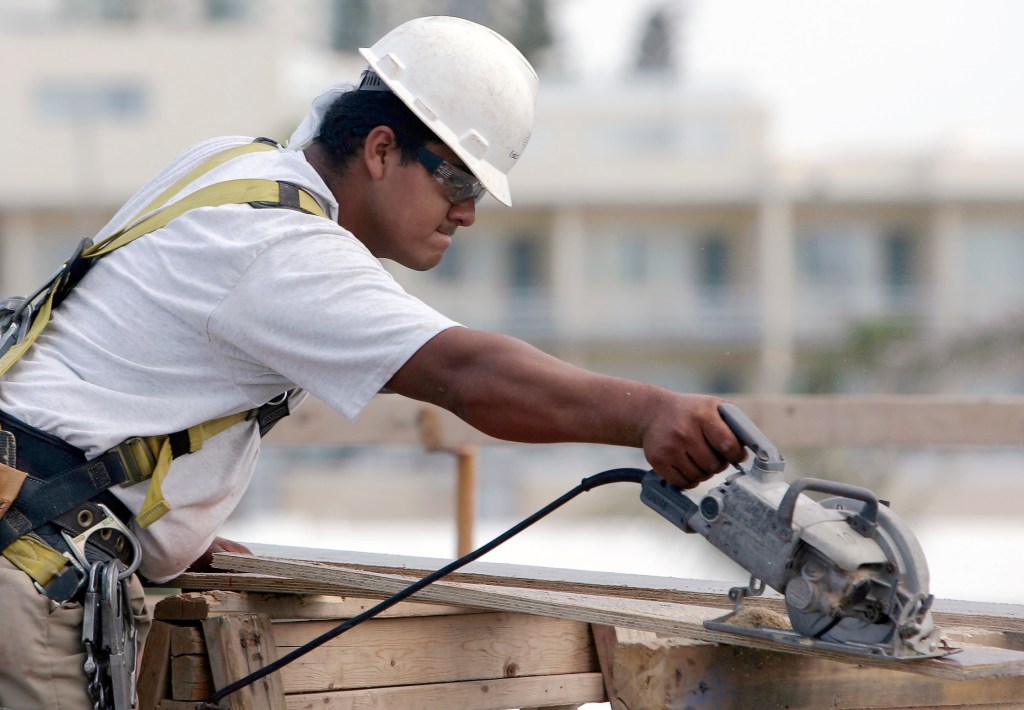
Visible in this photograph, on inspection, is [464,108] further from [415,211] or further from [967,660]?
[967,660]

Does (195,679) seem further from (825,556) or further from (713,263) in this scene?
(713,263)

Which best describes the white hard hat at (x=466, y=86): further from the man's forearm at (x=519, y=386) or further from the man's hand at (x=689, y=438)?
the man's hand at (x=689, y=438)

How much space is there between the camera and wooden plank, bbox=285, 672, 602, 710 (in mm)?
2541

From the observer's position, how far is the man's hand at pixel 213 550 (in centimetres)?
289

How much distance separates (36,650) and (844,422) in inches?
127

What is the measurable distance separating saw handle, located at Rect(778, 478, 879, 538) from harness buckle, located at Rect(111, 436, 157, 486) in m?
1.06

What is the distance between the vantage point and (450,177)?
2637 millimetres

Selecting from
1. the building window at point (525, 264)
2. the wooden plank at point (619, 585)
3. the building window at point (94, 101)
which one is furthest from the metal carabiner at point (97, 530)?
the building window at point (94, 101)

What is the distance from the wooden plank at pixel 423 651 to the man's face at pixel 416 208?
2.24 feet

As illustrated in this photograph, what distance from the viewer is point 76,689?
2301mm

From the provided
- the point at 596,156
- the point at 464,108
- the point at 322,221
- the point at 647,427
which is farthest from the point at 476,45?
the point at 596,156

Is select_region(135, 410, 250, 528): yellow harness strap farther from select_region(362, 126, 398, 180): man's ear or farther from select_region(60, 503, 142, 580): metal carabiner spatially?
select_region(362, 126, 398, 180): man's ear

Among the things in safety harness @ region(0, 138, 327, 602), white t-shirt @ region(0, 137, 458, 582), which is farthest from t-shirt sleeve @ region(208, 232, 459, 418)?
safety harness @ region(0, 138, 327, 602)

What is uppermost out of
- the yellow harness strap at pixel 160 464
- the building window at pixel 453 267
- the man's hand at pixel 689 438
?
the building window at pixel 453 267
